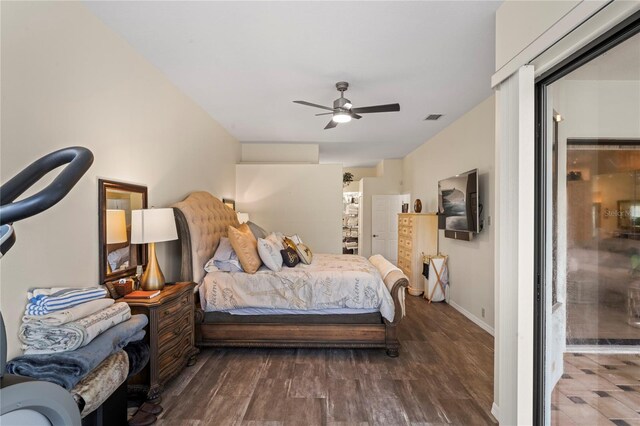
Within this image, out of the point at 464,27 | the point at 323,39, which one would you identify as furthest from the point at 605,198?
the point at 323,39

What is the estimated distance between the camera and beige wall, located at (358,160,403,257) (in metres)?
7.48

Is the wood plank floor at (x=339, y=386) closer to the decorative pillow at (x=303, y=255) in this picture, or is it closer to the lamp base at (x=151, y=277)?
the lamp base at (x=151, y=277)

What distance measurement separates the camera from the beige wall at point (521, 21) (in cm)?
154

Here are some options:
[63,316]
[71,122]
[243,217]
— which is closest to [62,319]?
[63,316]

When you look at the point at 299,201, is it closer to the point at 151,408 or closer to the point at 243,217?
the point at 243,217

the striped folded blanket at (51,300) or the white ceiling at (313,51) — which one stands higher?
the white ceiling at (313,51)

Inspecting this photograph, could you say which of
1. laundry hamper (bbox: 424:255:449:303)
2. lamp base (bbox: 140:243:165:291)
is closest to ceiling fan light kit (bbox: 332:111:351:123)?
lamp base (bbox: 140:243:165:291)

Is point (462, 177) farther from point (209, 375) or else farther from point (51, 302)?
point (51, 302)

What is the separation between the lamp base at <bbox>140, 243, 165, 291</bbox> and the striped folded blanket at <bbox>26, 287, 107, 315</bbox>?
2.17 ft

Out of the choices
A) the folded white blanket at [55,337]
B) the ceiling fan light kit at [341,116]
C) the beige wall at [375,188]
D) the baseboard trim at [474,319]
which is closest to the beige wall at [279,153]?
the beige wall at [375,188]

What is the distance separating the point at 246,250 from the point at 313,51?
80.7 inches

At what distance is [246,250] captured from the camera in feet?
10.5

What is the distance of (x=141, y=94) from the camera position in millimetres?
2623

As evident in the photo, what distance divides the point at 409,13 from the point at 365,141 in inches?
143
